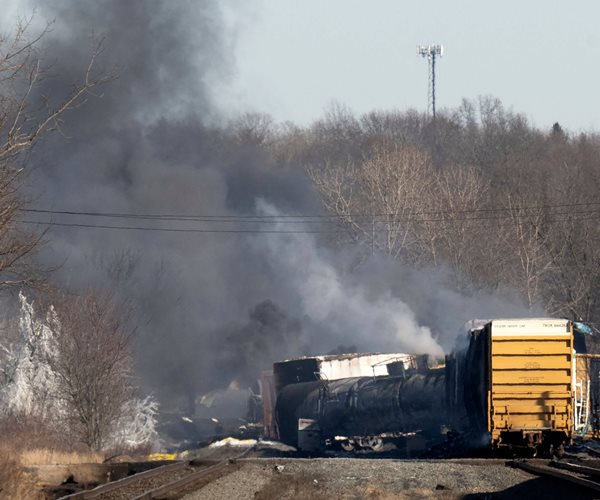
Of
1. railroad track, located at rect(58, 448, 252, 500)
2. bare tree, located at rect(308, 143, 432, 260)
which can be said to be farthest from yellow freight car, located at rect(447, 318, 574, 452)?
bare tree, located at rect(308, 143, 432, 260)

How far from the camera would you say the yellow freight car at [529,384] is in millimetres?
24734

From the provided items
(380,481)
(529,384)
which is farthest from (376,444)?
(380,481)

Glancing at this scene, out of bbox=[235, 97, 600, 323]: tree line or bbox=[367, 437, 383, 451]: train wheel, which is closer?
bbox=[367, 437, 383, 451]: train wheel

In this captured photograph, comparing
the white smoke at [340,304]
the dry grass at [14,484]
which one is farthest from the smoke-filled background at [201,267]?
the dry grass at [14,484]

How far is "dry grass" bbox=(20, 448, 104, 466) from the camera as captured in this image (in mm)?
25109

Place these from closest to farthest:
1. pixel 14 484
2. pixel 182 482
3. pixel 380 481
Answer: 1. pixel 14 484
2. pixel 182 482
3. pixel 380 481

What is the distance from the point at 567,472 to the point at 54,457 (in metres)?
12.7

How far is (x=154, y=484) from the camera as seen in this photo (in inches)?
725

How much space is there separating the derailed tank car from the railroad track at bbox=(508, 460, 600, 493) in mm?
8995

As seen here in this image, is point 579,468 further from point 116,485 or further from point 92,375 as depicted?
point 92,375

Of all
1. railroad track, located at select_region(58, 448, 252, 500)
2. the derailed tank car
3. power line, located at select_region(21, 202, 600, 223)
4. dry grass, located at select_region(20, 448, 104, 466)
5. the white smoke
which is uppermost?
power line, located at select_region(21, 202, 600, 223)

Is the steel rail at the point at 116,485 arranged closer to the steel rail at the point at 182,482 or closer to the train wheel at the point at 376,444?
the steel rail at the point at 182,482

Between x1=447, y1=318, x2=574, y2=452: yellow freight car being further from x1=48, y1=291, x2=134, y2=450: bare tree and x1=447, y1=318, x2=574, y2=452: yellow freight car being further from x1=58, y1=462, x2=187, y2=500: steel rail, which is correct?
x1=48, y1=291, x2=134, y2=450: bare tree

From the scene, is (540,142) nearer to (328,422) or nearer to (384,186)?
(384,186)
